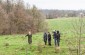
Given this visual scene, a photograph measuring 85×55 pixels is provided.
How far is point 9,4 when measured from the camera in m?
79.9

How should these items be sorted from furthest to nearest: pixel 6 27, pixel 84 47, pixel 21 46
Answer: pixel 6 27, pixel 21 46, pixel 84 47

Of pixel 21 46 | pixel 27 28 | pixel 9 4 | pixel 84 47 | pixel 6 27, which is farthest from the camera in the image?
pixel 9 4

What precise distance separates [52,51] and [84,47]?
11.4ft

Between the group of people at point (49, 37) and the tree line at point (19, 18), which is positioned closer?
the group of people at point (49, 37)

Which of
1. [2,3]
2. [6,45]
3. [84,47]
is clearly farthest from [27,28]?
[84,47]

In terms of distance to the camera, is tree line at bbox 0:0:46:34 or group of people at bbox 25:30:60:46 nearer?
group of people at bbox 25:30:60:46

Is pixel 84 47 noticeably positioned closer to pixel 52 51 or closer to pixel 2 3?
pixel 52 51

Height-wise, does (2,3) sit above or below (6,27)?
above

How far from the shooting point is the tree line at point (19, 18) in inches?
2756

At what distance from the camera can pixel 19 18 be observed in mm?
73062

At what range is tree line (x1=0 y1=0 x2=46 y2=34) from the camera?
7000 centimetres

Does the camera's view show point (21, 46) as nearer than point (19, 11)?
Yes

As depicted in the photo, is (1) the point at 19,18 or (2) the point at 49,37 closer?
(2) the point at 49,37

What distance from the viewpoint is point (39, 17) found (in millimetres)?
77812
